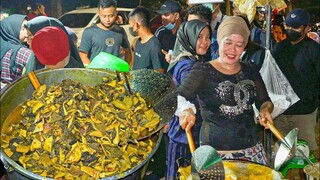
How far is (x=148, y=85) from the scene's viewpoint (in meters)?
3.46

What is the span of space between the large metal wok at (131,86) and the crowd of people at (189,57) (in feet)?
1.20

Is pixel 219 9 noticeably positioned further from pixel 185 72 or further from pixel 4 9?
pixel 4 9

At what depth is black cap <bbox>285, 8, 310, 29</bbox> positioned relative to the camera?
420 centimetres

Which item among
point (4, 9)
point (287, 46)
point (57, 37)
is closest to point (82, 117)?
point (57, 37)

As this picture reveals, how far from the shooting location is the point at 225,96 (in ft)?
13.0

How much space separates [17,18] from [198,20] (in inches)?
57.8

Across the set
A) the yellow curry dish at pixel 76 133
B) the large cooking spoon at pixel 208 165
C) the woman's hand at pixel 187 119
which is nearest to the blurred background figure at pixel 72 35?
the yellow curry dish at pixel 76 133

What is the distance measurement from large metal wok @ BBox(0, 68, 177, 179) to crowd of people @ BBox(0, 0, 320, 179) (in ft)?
1.20

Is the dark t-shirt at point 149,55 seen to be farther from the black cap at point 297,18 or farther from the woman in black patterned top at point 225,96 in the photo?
the black cap at point 297,18

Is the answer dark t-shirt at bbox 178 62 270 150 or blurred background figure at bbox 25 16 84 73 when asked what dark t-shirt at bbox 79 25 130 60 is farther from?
dark t-shirt at bbox 178 62 270 150

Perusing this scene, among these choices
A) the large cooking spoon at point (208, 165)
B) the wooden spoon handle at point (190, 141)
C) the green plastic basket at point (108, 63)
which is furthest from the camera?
the green plastic basket at point (108, 63)

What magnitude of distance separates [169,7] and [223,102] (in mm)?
923

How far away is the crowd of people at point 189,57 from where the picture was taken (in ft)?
12.2

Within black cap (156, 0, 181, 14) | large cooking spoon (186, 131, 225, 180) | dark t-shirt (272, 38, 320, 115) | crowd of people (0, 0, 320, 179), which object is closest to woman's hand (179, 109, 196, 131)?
crowd of people (0, 0, 320, 179)
